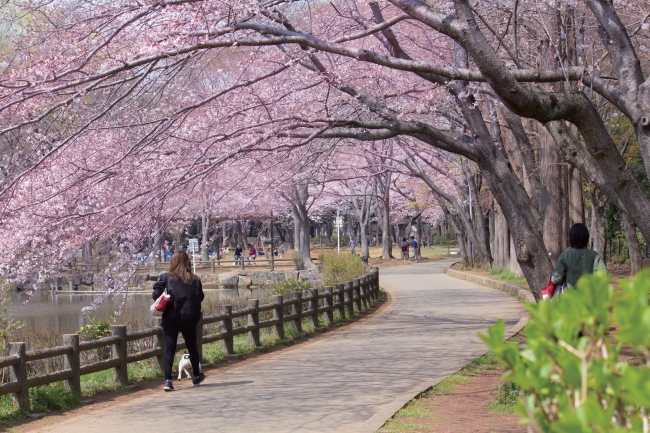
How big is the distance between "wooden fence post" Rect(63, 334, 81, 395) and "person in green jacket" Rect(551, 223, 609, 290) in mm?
5292

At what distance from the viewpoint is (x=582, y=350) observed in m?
1.77

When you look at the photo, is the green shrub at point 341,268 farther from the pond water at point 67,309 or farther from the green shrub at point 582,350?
the green shrub at point 582,350

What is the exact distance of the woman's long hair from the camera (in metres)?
8.91

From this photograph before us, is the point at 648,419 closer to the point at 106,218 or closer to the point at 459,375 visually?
the point at 459,375

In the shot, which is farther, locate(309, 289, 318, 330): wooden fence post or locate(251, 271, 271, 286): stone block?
locate(251, 271, 271, 286): stone block

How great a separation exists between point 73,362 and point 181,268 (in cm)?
161

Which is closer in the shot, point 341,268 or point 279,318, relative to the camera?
point 279,318

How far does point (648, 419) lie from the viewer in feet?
6.13

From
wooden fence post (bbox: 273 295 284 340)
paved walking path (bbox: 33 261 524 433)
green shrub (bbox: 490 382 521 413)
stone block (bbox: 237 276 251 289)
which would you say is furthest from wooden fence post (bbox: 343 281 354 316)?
stone block (bbox: 237 276 251 289)

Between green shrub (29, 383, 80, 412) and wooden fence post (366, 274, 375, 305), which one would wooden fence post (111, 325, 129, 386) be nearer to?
green shrub (29, 383, 80, 412)

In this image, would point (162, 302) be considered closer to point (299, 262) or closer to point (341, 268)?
point (341, 268)

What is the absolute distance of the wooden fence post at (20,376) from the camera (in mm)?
7664

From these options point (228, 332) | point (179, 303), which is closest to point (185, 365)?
point (179, 303)

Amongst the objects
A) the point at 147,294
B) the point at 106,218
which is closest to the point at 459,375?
the point at 106,218
